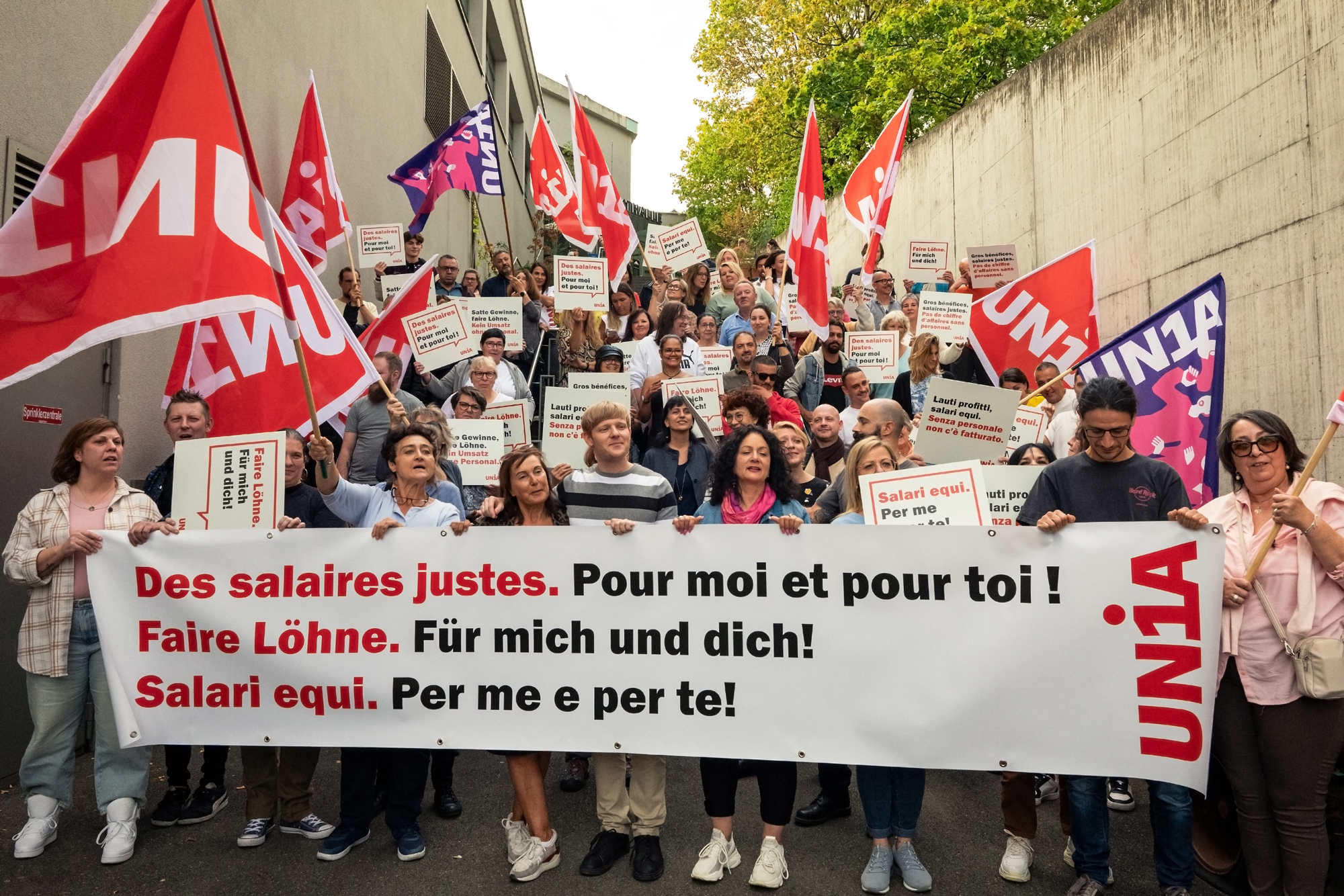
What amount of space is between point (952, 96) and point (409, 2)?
47.8 ft

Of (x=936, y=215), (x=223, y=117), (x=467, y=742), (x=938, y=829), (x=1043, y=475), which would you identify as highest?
(x=936, y=215)

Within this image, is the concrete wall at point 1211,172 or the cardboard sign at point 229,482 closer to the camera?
the cardboard sign at point 229,482

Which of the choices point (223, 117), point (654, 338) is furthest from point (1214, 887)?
point (654, 338)

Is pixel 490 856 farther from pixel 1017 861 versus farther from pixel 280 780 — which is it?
pixel 1017 861

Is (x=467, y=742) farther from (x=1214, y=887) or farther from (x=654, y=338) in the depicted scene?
(x=654, y=338)

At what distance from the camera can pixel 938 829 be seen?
183 inches

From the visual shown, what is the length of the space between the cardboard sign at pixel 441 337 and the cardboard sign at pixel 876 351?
3.47 m

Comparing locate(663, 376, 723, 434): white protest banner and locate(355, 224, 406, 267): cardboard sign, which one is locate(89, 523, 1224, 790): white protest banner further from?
locate(355, 224, 406, 267): cardboard sign

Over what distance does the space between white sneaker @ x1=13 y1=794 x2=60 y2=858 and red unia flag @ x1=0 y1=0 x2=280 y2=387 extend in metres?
2.02

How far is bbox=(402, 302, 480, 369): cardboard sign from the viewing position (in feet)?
26.2

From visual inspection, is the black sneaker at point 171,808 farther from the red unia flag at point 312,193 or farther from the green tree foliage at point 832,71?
the green tree foliage at point 832,71

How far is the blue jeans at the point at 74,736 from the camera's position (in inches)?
171

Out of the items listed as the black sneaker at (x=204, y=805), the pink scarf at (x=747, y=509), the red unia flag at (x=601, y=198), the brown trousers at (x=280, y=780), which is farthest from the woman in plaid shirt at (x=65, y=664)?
the red unia flag at (x=601, y=198)

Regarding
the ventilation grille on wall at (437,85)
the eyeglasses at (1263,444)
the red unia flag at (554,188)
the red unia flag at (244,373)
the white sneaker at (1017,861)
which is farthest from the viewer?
the ventilation grille on wall at (437,85)
